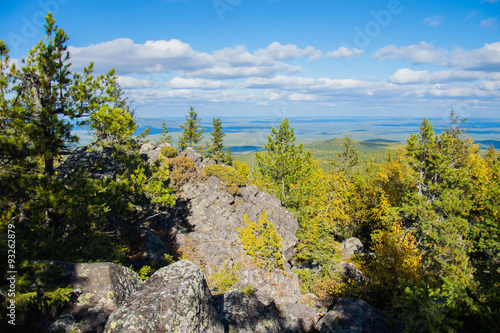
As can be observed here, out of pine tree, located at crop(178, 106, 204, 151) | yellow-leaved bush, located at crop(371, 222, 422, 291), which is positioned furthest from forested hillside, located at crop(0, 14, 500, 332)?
pine tree, located at crop(178, 106, 204, 151)

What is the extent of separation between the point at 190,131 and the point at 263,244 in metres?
42.1

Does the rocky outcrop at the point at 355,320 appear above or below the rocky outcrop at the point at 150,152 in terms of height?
below

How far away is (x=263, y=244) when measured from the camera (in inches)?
707

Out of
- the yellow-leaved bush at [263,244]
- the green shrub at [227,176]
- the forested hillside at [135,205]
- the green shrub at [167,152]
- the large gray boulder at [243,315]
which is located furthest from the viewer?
the green shrub at [167,152]

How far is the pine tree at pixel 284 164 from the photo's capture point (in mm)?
28078

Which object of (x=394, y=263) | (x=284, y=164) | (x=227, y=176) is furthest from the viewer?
(x=284, y=164)

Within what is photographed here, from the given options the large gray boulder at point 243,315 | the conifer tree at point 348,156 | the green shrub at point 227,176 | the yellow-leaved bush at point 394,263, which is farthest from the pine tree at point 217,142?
the large gray boulder at point 243,315

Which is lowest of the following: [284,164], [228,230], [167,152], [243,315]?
[228,230]

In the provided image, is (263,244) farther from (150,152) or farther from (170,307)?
(150,152)

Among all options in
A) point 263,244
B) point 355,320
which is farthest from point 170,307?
point 263,244

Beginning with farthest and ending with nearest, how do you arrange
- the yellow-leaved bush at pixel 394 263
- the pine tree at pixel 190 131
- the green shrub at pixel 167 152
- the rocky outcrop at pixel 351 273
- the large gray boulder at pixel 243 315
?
the pine tree at pixel 190 131, the green shrub at pixel 167 152, the rocky outcrop at pixel 351 273, the yellow-leaved bush at pixel 394 263, the large gray boulder at pixel 243 315

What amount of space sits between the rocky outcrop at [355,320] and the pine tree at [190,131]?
155 ft

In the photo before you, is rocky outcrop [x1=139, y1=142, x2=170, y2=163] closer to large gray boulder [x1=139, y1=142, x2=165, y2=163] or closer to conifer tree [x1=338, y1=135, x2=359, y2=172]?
large gray boulder [x1=139, y1=142, x2=165, y2=163]

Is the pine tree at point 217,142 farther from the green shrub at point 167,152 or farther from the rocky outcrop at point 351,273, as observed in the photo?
the rocky outcrop at point 351,273
